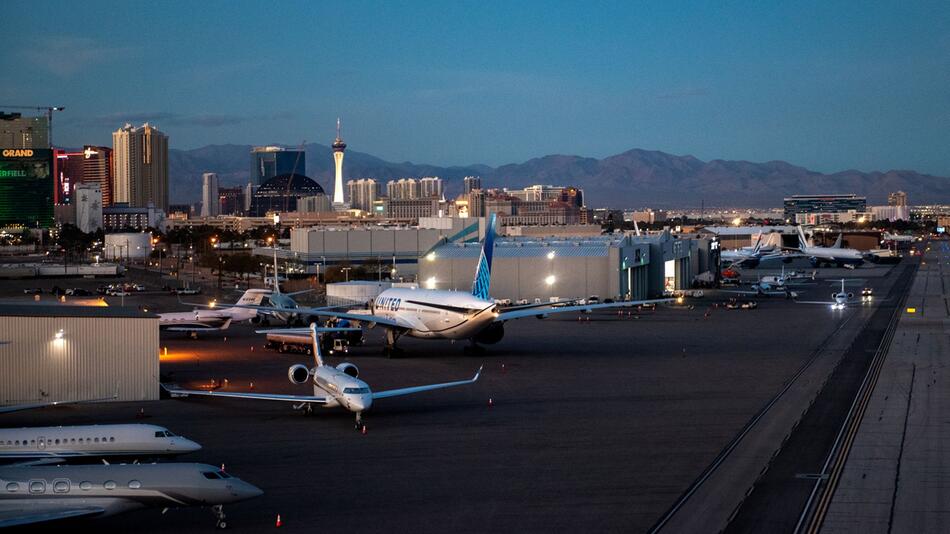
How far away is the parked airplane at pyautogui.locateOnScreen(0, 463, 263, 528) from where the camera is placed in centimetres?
2323

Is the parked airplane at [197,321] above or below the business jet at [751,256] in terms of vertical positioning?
below

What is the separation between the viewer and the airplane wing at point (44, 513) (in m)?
22.7

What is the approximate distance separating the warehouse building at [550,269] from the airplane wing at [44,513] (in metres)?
70.3

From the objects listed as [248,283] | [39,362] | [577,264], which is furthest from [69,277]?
[39,362]

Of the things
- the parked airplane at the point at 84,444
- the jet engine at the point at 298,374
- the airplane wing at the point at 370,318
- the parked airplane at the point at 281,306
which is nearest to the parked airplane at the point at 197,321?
the parked airplane at the point at 281,306

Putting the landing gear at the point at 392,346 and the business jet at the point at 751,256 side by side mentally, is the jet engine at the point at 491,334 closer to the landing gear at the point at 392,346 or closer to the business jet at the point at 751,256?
the landing gear at the point at 392,346

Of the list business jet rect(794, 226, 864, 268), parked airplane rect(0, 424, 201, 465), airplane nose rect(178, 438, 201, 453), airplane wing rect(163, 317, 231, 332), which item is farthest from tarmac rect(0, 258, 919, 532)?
business jet rect(794, 226, 864, 268)

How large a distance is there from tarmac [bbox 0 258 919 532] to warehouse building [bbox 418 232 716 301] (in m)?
28.0

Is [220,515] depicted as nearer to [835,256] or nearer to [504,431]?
[504,431]

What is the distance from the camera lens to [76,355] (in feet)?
→ 133

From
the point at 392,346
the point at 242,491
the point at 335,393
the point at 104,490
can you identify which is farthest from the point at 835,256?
the point at 104,490

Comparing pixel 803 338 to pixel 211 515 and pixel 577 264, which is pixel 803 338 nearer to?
pixel 577 264

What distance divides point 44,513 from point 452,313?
31.4 m

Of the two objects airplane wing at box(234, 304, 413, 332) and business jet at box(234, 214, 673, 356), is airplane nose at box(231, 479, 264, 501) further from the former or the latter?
airplane wing at box(234, 304, 413, 332)
